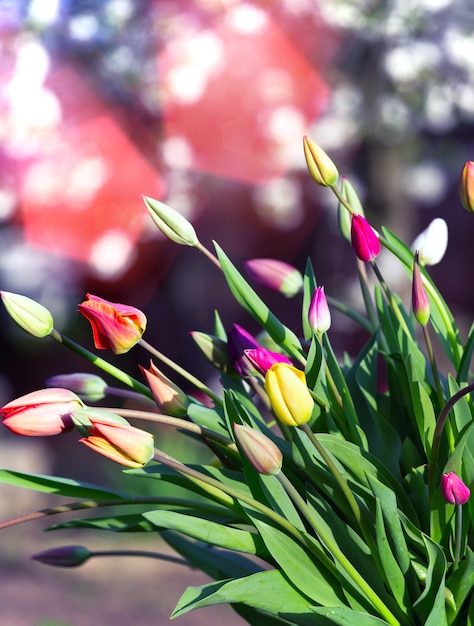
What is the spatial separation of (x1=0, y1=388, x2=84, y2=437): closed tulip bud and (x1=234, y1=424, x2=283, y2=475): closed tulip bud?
0.13 meters

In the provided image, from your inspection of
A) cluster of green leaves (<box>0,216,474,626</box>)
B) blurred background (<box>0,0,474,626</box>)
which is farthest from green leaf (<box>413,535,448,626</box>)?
blurred background (<box>0,0,474,626</box>)

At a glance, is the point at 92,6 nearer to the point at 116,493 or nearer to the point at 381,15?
the point at 381,15

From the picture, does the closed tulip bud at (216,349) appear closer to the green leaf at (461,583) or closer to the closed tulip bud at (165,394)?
the closed tulip bud at (165,394)

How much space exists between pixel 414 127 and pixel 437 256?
372cm

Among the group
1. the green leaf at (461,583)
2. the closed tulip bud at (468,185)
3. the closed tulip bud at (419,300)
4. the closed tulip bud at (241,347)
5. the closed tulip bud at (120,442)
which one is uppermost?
the closed tulip bud at (468,185)

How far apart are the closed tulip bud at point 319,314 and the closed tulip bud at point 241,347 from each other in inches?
2.0

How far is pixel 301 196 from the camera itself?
5.30 metres

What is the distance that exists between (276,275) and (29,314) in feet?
0.91

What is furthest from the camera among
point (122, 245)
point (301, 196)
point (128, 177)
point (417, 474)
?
point (301, 196)

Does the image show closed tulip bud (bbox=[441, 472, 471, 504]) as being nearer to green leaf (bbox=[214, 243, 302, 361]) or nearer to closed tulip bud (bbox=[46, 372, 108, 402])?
green leaf (bbox=[214, 243, 302, 361])

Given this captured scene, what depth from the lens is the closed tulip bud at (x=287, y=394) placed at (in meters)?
0.55

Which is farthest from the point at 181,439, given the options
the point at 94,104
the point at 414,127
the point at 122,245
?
the point at 414,127

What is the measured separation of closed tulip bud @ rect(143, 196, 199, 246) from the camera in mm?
736

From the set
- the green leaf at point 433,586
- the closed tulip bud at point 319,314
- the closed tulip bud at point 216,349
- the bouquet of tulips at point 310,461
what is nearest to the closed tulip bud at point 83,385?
the bouquet of tulips at point 310,461
